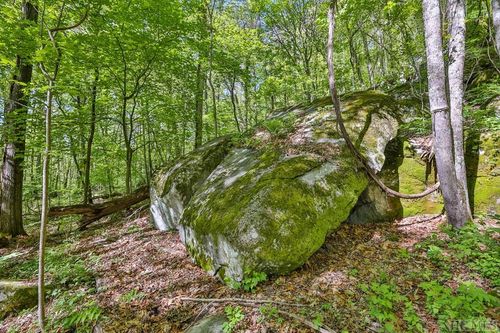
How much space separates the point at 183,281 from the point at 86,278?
167 cm

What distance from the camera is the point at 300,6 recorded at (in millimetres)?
11828

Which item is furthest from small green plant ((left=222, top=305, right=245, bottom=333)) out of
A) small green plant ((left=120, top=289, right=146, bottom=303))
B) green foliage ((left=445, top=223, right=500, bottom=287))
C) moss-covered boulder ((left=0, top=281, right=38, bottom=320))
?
moss-covered boulder ((left=0, top=281, right=38, bottom=320))

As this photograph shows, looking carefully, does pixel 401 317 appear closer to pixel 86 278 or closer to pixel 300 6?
pixel 86 278

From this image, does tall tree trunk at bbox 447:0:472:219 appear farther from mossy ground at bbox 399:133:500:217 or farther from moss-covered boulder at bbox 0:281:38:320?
moss-covered boulder at bbox 0:281:38:320

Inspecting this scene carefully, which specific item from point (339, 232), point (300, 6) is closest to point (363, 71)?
point (300, 6)

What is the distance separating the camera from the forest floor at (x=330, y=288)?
8.08ft

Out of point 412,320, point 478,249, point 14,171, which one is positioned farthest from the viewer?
point 14,171

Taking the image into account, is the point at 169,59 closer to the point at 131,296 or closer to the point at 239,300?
the point at 131,296

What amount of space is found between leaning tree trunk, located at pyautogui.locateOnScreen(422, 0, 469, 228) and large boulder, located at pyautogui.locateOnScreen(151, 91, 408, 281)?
103 cm

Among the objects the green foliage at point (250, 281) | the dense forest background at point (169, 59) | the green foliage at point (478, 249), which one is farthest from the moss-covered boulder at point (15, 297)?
the green foliage at point (478, 249)

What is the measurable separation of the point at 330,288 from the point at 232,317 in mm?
1173

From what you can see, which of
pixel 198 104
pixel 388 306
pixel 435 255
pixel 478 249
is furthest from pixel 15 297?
pixel 198 104

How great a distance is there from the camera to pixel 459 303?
2.43 meters

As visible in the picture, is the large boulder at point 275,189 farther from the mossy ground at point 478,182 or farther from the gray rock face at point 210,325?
the gray rock face at point 210,325
